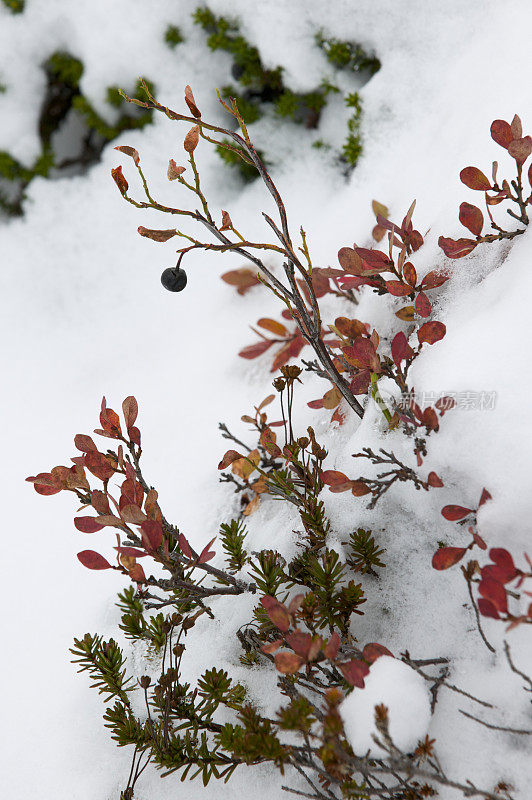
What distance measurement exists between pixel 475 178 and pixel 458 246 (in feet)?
0.50

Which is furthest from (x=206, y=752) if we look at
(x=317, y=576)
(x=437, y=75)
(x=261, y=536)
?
(x=437, y=75)

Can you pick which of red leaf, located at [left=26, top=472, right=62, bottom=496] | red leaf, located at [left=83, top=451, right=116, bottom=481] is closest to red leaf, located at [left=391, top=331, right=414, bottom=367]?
red leaf, located at [left=83, top=451, right=116, bottom=481]

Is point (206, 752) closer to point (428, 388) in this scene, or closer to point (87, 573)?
point (87, 573)

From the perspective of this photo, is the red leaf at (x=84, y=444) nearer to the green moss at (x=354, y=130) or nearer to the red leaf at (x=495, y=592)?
the red leaf at (x=495, y=592)

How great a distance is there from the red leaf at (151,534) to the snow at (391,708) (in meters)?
0.49

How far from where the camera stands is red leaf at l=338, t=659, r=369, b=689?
0.98m

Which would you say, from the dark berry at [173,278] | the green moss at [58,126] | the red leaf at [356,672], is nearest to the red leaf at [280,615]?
the red leaf at [356,672]

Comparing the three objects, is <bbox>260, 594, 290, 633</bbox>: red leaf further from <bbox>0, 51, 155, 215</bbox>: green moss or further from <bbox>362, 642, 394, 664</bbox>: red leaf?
<bbox>0, 51, 155, 215</bbox>: green moss

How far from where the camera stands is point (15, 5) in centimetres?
253

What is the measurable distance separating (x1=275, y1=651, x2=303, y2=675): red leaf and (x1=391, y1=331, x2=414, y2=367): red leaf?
25.4 inches

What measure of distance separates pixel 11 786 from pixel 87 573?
0.56m

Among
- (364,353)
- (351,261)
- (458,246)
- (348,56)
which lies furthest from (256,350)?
(348,56)

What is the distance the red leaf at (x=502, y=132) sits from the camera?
121cm

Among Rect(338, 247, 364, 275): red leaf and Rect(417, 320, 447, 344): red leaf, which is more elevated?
Rect(338, 247, 364, 275): red leaf
